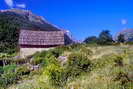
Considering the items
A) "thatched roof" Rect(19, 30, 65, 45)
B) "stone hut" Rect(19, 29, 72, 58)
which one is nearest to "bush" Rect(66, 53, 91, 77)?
"stone hut" Rect(19, 29, 72, 58)

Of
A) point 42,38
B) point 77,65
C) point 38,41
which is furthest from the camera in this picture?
point 42,38

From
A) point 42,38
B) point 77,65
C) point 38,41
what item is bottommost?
point 77,65

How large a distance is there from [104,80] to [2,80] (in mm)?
6253

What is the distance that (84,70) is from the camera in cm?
1252

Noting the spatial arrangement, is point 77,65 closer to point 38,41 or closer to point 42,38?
point 38,41

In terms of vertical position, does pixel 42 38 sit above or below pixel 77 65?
above

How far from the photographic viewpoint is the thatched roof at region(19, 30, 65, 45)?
47406 millimetres

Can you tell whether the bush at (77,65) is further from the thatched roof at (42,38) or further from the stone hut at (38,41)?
the thatched roof at (42,38)

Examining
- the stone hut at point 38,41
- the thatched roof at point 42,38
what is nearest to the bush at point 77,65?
the stone hut at point 38,41

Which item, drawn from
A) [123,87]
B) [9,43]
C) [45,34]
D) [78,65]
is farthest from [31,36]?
[123,87]

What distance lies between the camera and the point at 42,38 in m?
48.6

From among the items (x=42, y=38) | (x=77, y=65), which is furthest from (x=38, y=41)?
(x=77, y=65)

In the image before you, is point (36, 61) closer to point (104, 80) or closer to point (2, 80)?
point (2, 80)

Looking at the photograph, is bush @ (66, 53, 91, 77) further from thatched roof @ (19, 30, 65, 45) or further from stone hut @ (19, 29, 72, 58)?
thatched roof @ (19, 30, 65, 45)
